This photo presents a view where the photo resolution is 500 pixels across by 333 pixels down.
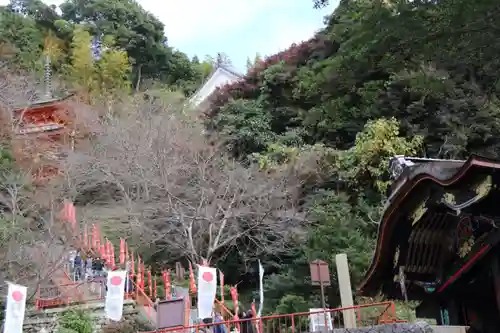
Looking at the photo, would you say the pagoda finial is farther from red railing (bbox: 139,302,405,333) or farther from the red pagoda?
red railing (bbox: 139,302,405,333)

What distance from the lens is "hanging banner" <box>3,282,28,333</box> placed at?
11234mm

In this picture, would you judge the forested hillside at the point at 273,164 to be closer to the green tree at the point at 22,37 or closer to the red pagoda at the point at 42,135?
the red pagoda at the point at 42,135

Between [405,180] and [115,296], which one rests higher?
[405,180]

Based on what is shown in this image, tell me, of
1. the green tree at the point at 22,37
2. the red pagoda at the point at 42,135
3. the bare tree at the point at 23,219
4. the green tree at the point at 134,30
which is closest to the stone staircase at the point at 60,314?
the bare tree at the point at 23,219

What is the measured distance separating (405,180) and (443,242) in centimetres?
108

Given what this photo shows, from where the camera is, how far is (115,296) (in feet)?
39.2

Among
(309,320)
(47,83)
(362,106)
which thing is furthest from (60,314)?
(47,83)

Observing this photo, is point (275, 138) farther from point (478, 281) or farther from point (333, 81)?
point (478, 281)

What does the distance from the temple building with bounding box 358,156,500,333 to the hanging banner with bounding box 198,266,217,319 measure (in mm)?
4088

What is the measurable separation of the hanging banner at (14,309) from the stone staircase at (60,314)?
2.65 m

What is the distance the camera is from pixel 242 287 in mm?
18703

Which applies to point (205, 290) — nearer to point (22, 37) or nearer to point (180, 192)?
point (180, 192)

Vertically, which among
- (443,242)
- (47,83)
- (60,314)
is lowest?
(443,242)

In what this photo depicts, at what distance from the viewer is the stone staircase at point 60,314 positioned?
1407cm
